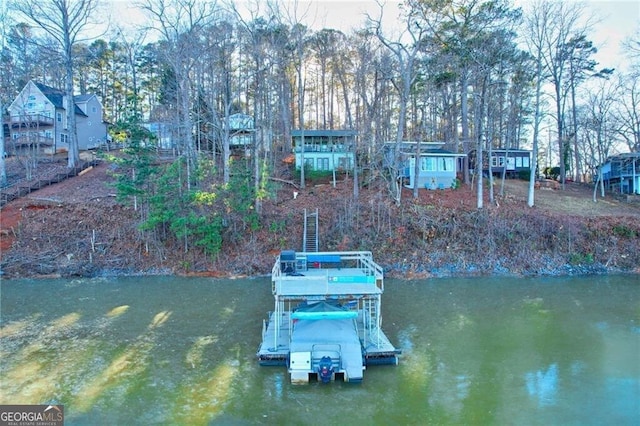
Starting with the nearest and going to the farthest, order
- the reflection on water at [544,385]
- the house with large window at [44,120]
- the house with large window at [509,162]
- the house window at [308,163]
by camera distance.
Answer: the reflection on water at [544,385], the house window at [308,163], the house with large window at [44,120], the house with large window at [509,162]

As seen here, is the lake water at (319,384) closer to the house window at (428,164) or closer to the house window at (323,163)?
the house window at (428,164)

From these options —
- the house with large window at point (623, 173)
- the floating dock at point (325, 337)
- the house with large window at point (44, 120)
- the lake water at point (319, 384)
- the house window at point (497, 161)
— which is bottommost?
the lake water at point (319, 384)

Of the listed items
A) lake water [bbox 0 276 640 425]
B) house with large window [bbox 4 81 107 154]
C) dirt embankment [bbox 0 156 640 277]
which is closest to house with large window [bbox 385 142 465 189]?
dirt embankment [bbox 0 156 640 277]

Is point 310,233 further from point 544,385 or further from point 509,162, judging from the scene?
point 509,162

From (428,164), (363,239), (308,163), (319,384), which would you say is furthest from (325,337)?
(308,163)

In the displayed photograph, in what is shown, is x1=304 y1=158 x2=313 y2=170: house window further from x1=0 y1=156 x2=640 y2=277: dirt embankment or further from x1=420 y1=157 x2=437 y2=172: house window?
x1=420 y1=157 x2=437 y2=172: house window

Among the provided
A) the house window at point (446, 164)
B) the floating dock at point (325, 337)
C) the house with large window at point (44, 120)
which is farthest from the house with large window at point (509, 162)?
the house with large window at point (44, 120)

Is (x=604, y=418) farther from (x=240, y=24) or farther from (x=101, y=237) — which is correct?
(x=240, y=24)
